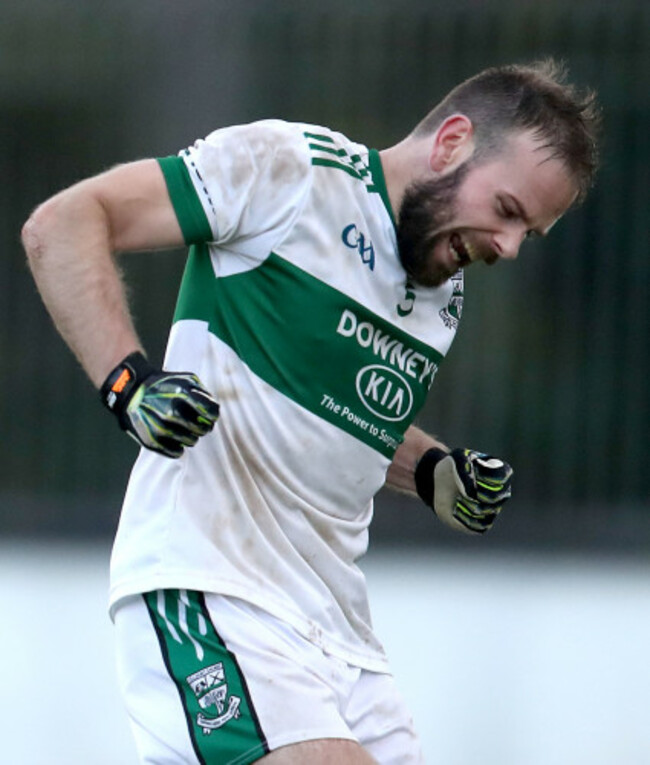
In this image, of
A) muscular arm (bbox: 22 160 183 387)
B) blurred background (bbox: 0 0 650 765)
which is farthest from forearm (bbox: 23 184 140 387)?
blurred background (bbox: 0 0 650 765)

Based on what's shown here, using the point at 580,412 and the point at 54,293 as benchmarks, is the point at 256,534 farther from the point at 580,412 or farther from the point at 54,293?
the point at 580,412

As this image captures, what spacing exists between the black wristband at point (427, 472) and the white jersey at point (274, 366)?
498 mm

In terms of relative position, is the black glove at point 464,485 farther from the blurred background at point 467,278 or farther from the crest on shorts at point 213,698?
the blurred background at point 467,278

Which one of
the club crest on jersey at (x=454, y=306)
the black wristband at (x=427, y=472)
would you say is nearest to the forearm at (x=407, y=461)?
the black wristband at (x=427, y=472)

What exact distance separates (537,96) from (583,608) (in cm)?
450

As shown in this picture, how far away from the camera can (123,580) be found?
329cm

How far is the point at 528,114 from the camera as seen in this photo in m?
3.39

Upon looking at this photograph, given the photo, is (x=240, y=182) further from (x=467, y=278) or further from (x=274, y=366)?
(x=467, y=278)

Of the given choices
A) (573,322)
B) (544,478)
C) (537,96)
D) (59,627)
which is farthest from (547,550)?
(537,96)

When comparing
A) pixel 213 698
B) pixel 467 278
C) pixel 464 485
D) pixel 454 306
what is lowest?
pixel 213 698

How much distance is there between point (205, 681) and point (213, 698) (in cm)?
3

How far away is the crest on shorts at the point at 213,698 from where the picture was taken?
317 centimetres

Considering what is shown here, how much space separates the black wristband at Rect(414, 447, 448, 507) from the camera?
12.9 ft

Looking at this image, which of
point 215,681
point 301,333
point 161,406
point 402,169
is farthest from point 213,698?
point 402,169
